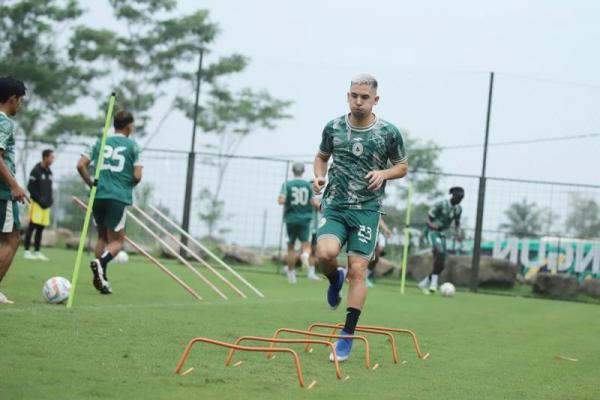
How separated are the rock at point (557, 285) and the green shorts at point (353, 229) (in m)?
13.2

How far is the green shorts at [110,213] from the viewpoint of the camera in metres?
→ 10.4

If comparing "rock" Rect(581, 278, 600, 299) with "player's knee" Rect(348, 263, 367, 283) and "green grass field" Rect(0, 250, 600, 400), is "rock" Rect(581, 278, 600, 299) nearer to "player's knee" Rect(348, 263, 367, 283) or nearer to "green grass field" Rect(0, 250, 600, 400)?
"green grass field" Rect(0, 250, 600, 400)

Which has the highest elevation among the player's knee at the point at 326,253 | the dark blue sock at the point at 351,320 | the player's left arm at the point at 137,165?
the player's left arm at the point at 137,165

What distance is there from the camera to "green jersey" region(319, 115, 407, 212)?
22.4 ft

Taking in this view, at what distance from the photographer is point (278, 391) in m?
4.92

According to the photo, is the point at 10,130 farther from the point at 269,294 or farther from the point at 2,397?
the point at 269,294

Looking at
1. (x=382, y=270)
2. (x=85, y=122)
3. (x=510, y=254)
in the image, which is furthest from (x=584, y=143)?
(x=85, y=122)

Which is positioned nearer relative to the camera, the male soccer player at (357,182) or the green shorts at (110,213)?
the male soccer player at (357,182)

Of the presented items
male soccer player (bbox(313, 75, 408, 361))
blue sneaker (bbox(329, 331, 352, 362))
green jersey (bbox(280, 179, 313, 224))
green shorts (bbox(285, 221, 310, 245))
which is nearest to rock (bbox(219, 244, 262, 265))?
green shorts (bbox(285, 221, 310, 245))

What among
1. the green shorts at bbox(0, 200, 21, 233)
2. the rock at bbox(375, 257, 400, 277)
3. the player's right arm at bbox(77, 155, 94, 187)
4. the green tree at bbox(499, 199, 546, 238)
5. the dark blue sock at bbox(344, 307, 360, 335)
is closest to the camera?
the dark blue sock at bbox(344, 307, 360, 335)

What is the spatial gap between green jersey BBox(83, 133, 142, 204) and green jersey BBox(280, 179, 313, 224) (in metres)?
7.43

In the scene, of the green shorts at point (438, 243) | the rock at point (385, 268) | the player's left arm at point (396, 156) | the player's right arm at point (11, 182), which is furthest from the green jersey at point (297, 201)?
the player's left arm at point (396, 156)

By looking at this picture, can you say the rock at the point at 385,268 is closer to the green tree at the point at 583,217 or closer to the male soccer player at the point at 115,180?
the green tree at the point at 583,217

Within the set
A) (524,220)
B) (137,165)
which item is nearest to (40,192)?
(137,165)
